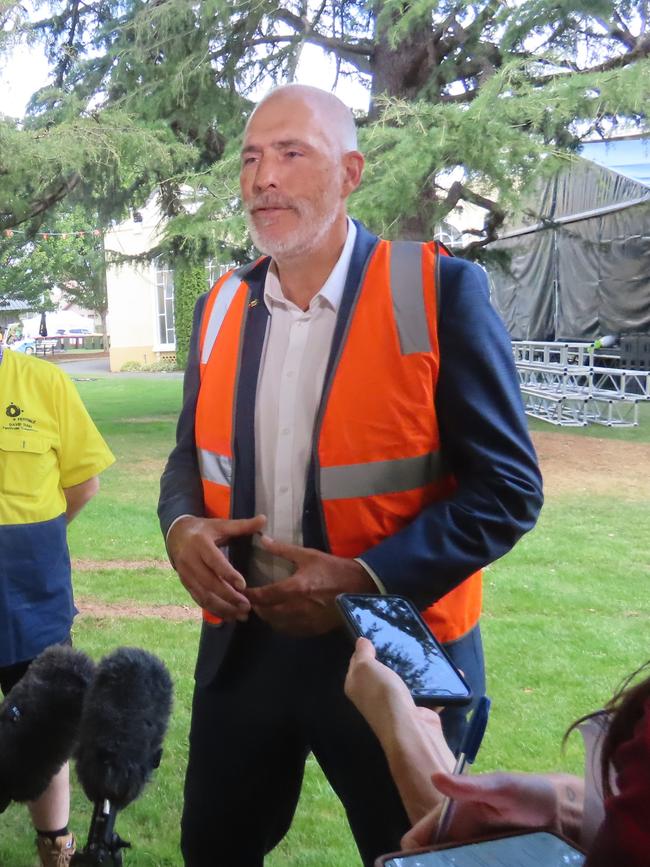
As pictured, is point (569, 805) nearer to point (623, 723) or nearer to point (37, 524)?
point (623, 723)

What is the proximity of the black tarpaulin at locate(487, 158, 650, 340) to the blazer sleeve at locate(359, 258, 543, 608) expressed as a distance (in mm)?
8920

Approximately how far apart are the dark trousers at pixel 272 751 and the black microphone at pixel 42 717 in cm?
32

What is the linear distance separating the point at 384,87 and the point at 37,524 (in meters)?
9.90

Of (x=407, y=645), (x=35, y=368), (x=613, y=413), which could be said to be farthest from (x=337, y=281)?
(x=613, y=413)

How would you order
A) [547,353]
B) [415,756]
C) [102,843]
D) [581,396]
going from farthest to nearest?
[547,353], [581,396], [102,843], [415,756]

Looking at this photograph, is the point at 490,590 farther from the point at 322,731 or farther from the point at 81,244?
the point at 81,244

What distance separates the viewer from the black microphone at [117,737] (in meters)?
1.76

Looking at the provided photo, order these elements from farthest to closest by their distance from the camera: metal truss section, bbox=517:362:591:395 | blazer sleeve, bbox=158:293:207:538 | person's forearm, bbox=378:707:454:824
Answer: metal truss section, bbox=517:362:591:395 → blazer sleeve, bbox=158:293:207:538 → person's forearm, bbox=378:707:454:824

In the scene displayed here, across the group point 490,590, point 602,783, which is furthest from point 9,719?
point 490,590

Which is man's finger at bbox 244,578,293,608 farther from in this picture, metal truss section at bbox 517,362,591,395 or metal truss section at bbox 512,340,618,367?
metal truss section at bbox 512,340,618,367

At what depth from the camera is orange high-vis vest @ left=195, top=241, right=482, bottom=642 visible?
1782 mm

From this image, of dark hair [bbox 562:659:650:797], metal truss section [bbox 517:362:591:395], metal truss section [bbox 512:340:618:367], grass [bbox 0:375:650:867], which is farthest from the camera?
metal truss section [bbox 512:340:618:367]

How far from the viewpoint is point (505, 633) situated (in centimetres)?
526

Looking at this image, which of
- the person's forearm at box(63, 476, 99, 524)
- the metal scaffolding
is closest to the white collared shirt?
the person's forearm at box(63, 476, 99, 524)
